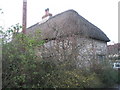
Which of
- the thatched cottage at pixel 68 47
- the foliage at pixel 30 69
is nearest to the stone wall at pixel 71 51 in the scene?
the thatched cottage at pixel 68 47

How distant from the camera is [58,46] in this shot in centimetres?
745

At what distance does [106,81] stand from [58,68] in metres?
3.95

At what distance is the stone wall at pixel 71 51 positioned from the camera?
664cm

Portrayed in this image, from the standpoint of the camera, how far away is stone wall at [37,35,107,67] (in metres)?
6.64

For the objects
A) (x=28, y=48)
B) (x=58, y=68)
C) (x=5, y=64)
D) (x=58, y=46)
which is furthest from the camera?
(x=58, y=46)

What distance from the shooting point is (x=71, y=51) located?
7.64 metres

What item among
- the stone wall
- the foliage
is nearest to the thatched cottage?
the stone wall

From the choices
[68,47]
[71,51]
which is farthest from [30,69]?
[68,47]

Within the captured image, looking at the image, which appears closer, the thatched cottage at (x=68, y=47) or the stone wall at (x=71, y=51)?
the stone wall at (x=71, y=51)

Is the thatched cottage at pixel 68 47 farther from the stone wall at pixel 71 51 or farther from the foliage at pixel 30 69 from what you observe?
the foliage at pixel 30 69

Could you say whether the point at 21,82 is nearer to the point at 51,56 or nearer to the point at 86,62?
the point at 51,56

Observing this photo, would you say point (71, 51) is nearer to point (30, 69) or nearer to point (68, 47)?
point (68, 47)

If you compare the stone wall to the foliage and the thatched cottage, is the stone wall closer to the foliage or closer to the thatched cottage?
the thatched cottage

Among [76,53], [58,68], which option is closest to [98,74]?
[76,53]
